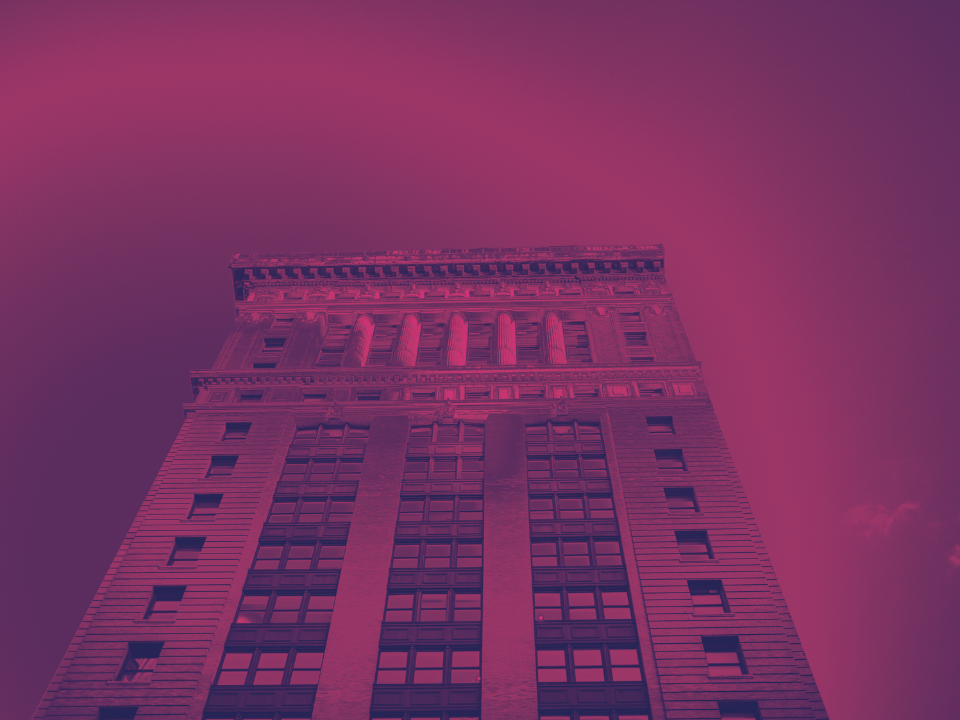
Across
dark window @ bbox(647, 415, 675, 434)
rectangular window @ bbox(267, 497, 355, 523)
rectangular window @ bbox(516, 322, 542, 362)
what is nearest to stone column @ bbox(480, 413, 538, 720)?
rectangular window @ bbox(267, 497, 355, 523)

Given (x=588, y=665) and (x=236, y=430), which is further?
(x=236, y=430)

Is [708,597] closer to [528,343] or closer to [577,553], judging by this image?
[577,553]

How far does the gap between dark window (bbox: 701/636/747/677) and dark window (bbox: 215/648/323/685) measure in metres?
16.7

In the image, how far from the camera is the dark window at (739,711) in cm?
3516

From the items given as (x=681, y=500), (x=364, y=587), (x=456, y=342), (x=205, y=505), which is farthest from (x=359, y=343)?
(x=681, y=500)

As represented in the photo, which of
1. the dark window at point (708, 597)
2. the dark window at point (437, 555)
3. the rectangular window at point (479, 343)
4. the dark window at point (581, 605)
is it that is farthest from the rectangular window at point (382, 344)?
the dark window at point (708, 597)

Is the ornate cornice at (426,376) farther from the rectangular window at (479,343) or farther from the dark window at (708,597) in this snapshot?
the dark window at (708,597)

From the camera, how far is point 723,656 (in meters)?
37.8

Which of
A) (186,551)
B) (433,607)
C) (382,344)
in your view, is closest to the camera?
(433,607)

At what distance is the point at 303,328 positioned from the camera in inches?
2618

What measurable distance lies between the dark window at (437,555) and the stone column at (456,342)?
59.5 feet

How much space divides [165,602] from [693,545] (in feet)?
83.9

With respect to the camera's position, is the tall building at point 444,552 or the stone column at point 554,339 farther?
the stone column at point 554,339

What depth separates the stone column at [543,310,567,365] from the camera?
6178cm
